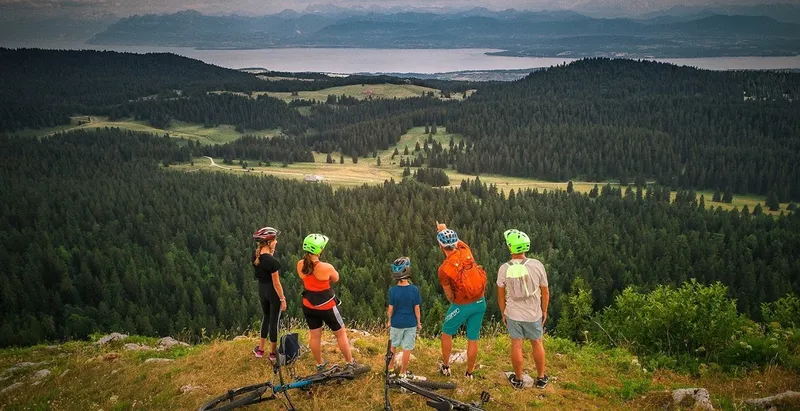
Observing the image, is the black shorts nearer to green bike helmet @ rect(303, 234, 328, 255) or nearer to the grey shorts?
green bike helmet @ rect(303, 234, 328, 255)

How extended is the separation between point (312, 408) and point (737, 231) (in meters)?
116

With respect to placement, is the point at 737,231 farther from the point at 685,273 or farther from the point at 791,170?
the point at 791,170

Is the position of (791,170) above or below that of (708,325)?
below

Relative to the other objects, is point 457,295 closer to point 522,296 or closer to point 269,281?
point 522,296

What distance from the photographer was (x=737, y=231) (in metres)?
105

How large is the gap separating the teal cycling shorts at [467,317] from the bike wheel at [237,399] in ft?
16.9

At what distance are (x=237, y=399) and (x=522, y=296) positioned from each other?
7942 millimetres

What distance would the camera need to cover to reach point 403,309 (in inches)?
552

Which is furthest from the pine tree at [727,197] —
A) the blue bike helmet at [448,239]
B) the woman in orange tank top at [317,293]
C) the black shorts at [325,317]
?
the black shorts at [325,317]

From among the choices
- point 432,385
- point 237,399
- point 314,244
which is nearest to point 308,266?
point 314,244

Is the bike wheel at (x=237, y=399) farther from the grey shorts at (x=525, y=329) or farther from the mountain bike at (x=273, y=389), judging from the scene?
the grey shorts at (x=525, y=329)

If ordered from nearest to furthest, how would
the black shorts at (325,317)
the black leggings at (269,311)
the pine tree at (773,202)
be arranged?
the black shorts at (325,317)
the black leggings at (269,311)
the pine tree at (773,202)

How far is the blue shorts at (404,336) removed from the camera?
14109mm

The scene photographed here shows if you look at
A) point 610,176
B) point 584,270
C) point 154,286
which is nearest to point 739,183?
point 610,176
